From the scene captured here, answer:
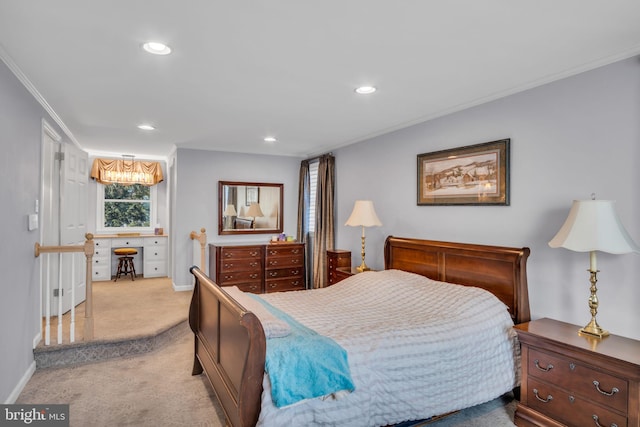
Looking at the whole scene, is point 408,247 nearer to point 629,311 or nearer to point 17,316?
point 629,311

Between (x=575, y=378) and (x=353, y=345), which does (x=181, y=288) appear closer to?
(x=353, y=345)

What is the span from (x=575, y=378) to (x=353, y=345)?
1.30m

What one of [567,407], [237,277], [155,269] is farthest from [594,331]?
[155,269]

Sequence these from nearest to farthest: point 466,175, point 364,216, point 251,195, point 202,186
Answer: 1. point 466,175
2. point 364,216
3. point 202,186
4. point 251,195

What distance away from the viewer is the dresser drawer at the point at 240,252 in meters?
5.29

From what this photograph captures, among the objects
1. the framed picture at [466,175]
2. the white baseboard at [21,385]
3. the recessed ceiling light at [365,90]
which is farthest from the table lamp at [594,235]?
the white baseboard at [21,385]

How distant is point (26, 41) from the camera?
216cm

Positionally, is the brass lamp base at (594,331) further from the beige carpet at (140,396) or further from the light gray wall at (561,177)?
the beige carpet at (140,396)

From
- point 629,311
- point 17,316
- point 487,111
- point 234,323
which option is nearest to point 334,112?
point 487,111

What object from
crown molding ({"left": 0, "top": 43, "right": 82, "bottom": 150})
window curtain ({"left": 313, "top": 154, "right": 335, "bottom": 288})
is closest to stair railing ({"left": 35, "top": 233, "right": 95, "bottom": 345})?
crown molding ({"left": 0, "top": 43, "right": 82, "bottom": 150})

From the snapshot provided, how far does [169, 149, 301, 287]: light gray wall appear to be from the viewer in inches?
218

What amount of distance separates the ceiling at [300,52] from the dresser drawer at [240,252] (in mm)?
2166

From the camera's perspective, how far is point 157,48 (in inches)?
87.7

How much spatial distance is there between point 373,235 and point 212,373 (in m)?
2.62
